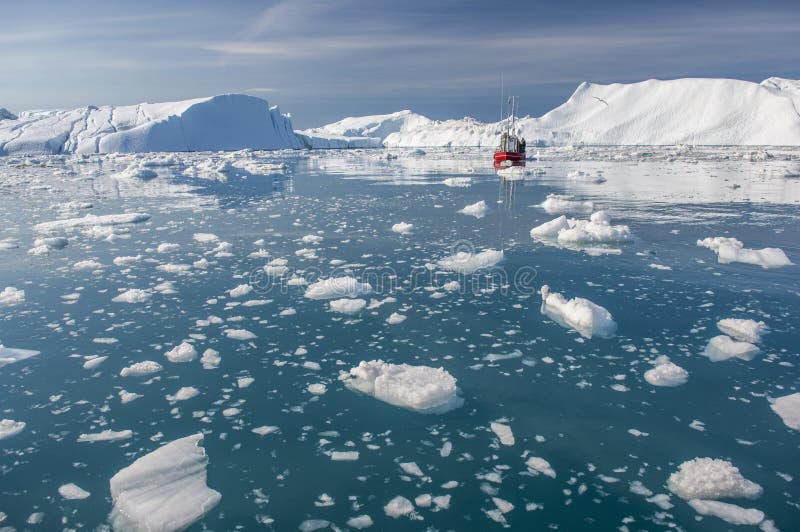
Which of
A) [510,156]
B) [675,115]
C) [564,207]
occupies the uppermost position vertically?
[675,115]

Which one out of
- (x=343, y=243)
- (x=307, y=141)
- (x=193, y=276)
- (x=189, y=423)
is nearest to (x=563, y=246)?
(x=343, y=243)

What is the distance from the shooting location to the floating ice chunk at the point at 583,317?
619 centimetres

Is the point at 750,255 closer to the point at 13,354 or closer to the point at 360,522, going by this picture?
the point at 360,522

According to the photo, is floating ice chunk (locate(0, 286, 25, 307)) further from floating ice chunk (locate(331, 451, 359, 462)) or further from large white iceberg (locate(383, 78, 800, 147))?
large white iceberg (locate(383, 78, 800, 147))

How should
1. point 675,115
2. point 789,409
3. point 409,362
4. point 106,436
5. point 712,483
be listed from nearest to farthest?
point 712,483
point 106,436
point 789,409
point 409,362
point 675,115

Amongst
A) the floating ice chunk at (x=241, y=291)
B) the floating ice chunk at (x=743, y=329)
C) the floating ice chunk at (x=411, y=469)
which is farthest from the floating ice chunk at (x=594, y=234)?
the floating ice chunk at (x=411, y=469)

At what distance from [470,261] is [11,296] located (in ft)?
24.2

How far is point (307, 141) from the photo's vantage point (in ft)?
428

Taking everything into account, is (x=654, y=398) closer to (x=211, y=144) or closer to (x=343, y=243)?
(x=343, y=243)

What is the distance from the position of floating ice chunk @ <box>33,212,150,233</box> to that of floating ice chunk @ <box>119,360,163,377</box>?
32.5ft

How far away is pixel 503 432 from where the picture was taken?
165 inches

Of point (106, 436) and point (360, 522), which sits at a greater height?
point (106, 436)

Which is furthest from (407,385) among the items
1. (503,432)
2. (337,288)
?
(337,288)

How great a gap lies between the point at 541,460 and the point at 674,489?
35.7 inches
